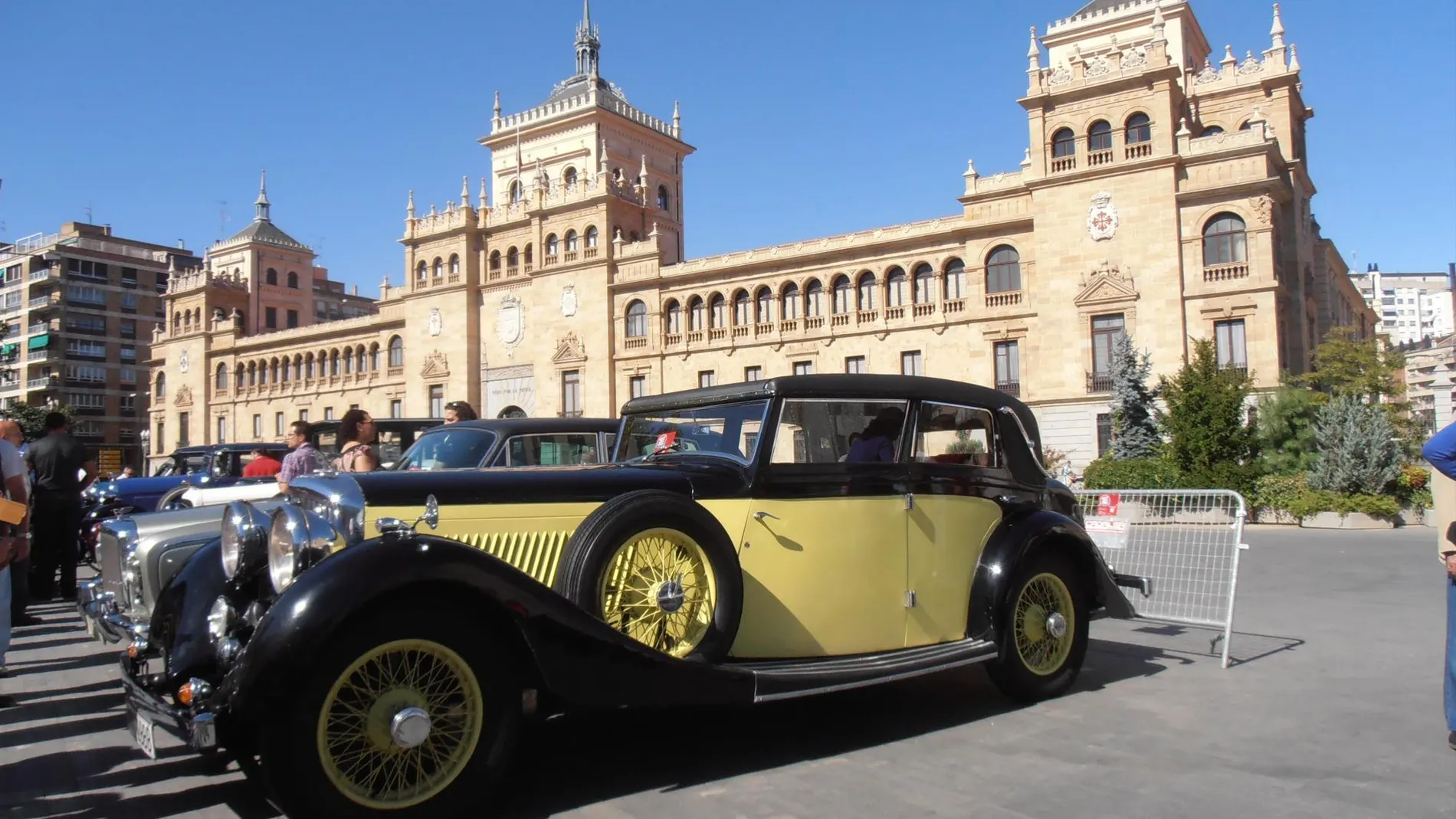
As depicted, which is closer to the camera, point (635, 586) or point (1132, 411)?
point (635, 586)

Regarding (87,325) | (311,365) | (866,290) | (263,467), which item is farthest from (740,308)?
(87,325)

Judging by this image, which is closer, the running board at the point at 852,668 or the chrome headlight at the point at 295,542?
the chrome headlight at the point at 295,542

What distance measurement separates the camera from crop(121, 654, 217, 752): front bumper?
3154mm

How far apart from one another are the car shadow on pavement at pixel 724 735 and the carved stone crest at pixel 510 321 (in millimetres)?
38929

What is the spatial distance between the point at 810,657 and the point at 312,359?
54398 mm

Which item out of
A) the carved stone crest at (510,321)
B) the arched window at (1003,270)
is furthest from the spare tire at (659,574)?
the carved stone crest at (510,321)

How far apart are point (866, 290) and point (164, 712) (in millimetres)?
33759

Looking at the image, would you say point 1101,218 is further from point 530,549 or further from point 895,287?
point 530,549

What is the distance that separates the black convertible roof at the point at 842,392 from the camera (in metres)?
4.84

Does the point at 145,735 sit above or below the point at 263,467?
below

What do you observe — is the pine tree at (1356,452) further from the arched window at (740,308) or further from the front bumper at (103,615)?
the front bumper at (103,615)

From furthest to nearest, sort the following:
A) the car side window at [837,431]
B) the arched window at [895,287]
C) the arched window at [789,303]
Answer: the arched window at [789,303] → the arched window at [895,287] → the car side window at [837,431]

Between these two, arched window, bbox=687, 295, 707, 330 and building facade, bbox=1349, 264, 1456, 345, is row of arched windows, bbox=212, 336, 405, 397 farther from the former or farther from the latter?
building facade, bbox=1349, 264, 1456, 345

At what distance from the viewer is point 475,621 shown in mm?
3533
